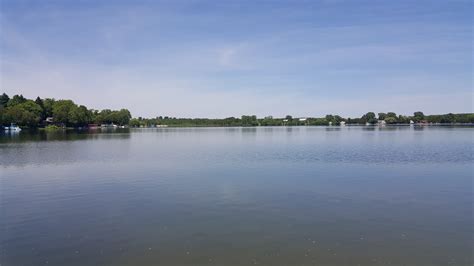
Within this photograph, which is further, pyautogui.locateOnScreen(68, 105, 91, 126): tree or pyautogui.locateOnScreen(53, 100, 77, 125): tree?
pyautogui.locateOnScreen(68, 105, 91, 126): tree

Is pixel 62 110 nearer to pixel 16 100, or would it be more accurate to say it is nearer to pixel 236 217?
pixel 16 100

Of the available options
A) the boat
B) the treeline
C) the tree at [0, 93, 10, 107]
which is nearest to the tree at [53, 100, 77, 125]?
the treeline

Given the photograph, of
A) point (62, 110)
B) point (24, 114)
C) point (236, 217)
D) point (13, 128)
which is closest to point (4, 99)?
point (62, 110)

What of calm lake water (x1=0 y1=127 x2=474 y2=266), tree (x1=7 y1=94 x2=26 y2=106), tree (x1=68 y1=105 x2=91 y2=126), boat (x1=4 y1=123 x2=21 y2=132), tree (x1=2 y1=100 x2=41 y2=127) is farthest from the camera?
tree (x1=68 y1=105 x2=91 y2=126)

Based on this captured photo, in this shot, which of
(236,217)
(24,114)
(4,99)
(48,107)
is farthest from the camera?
(48,107)

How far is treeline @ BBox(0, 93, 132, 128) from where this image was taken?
131 meters

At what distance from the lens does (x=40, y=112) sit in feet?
488

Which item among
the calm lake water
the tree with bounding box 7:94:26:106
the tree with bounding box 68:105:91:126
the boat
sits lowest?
the calm lake water

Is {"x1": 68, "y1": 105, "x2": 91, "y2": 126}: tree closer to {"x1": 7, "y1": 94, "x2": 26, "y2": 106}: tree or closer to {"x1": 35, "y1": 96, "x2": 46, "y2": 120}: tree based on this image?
{"x1": 35, "y1": 96, "x2": 46, "y2": 120}: tree

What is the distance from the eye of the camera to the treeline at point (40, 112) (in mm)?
130750

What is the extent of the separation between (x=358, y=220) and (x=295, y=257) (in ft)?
17.1

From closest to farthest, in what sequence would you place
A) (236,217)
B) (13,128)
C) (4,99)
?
(236,217) < (13,128) < (4,99)

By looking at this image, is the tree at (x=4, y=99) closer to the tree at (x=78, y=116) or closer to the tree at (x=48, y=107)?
the tree at (x=48, y=107)

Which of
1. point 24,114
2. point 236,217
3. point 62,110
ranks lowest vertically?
point 236,217
